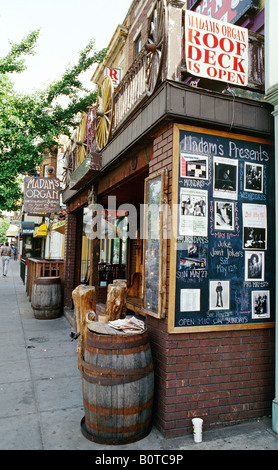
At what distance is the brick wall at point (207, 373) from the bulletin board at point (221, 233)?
0.48 ft

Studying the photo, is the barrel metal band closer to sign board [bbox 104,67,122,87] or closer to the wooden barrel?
the wooden barrel

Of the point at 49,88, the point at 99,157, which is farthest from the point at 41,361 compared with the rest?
the point at 49,88

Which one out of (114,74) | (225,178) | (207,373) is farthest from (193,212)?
(114,74)

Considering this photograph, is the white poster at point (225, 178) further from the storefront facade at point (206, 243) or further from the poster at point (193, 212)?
the poster at point (193, 212)

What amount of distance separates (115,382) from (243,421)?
1604 mm

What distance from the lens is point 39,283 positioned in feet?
26.6

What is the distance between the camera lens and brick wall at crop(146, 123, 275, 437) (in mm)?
3133

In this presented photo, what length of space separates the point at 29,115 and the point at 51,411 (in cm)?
1206

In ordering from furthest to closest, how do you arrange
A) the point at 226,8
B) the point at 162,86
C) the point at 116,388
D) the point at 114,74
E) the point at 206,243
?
the point at 114,74
the point at 226,8
the point at 206,243
the point at 162,86
the point at 116,388

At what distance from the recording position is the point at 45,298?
8.14 m

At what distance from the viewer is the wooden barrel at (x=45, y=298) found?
8.10 metres

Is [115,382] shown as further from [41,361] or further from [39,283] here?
[39,283]

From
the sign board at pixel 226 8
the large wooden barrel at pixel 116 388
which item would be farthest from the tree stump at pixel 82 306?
the sign board at pixel 226 8

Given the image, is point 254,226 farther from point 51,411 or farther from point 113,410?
point 51,411
